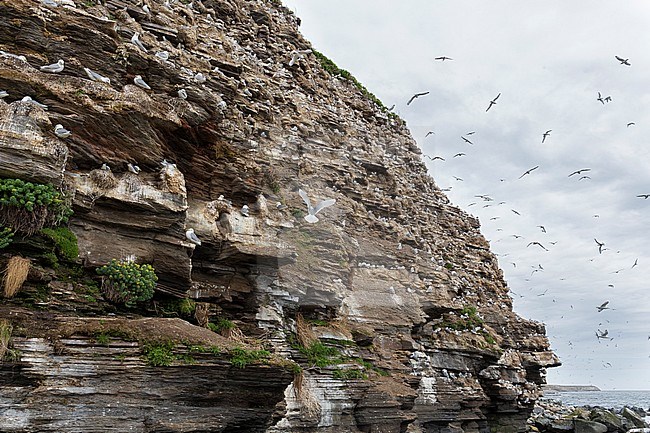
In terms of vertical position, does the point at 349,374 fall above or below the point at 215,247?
below

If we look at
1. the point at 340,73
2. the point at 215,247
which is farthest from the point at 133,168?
the point at 340,73

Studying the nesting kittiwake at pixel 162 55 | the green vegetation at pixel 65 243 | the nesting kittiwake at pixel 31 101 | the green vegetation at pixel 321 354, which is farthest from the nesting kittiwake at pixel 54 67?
the green vegetation at pixel 321 354

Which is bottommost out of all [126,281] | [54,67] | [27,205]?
[126,281]

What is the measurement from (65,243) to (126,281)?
4.63ft

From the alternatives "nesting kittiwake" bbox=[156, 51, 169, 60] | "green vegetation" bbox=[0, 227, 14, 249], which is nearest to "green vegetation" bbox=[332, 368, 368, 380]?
"green vegetation" bbox=[0, 227, 14, 249]

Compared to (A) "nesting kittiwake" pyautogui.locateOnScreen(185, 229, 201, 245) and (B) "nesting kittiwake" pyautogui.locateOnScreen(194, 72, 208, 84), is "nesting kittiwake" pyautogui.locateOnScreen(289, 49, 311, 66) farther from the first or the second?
(A) "nesting kittiwake" pyautogui.locateOnScreen(185, 229, 201, 245)

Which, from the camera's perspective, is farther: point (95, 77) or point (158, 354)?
point (95, 77)

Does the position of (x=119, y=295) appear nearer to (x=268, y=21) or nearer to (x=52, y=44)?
(x=52, y=44)

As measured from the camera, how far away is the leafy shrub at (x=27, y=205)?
9.09 m

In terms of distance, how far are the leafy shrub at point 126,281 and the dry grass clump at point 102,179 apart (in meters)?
1.72

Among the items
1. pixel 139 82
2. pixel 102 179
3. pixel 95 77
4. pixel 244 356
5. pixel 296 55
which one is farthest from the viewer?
pixel 296 55

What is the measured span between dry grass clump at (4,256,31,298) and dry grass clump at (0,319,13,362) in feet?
2.36

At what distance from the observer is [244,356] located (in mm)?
10445

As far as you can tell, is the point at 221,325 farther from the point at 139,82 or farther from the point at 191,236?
the point at 139,82
